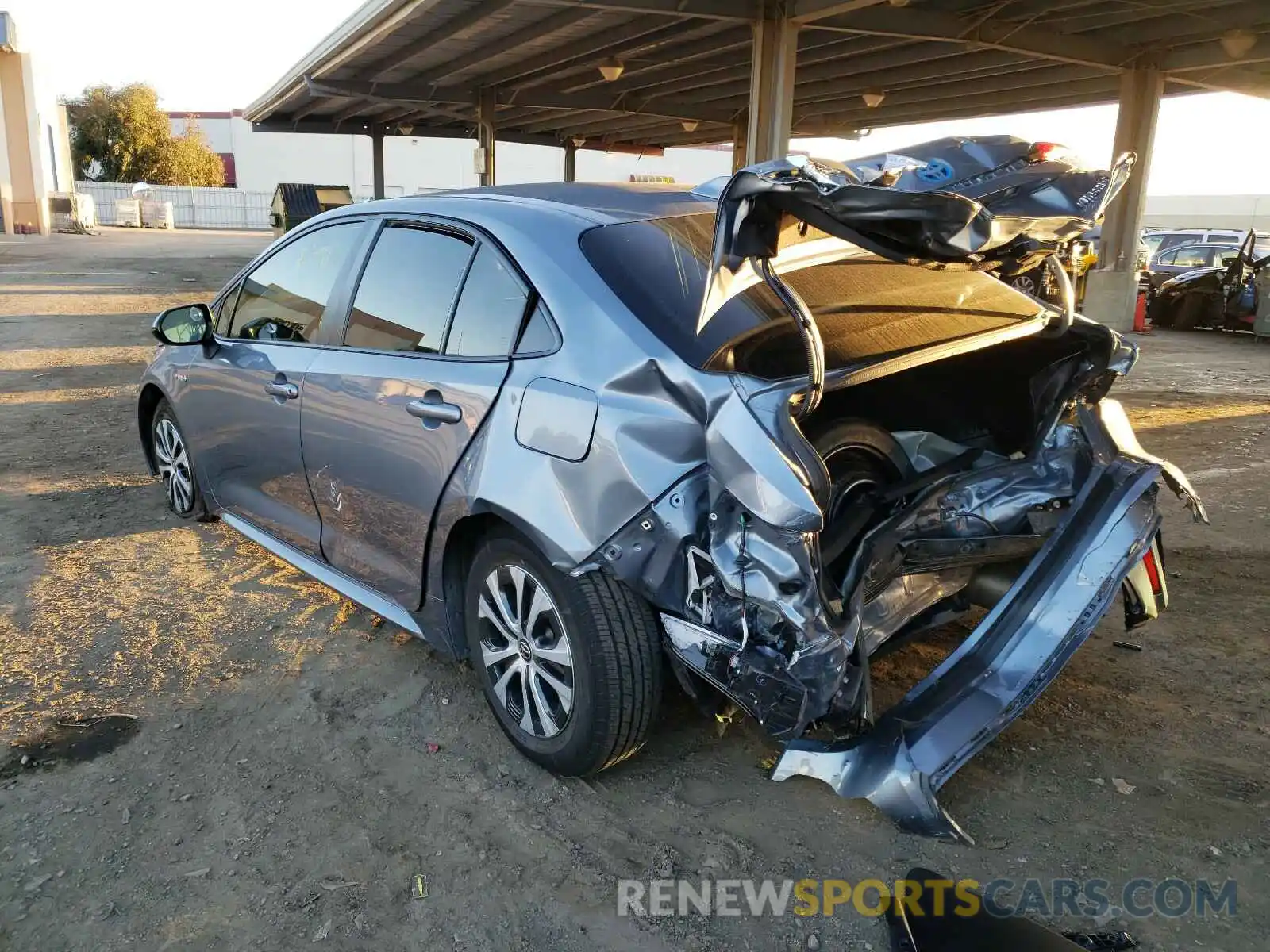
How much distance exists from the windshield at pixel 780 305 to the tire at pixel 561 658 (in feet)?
2.39

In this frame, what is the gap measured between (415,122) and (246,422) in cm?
2680

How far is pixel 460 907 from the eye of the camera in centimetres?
237

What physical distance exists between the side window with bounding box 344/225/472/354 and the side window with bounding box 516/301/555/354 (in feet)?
1.37

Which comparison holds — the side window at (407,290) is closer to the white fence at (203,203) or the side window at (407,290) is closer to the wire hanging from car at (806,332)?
the wire hanging from car at (806,332)

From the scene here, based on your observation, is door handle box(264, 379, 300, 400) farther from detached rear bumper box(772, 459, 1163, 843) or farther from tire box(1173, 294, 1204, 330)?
tire box(1173, 294, 1204, 330)

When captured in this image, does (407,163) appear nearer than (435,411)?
No

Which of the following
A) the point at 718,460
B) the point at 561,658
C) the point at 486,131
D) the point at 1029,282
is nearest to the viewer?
the point at 718,460

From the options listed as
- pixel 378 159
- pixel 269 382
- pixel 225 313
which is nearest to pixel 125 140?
pixel 378 159

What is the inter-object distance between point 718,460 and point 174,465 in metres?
3.75

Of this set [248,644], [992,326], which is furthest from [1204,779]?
[248,644]

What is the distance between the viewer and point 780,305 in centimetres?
277

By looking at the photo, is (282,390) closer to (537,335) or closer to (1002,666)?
(537,335)

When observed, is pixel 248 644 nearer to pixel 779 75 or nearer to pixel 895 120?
pixel 779 75

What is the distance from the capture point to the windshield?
8.41 ft
